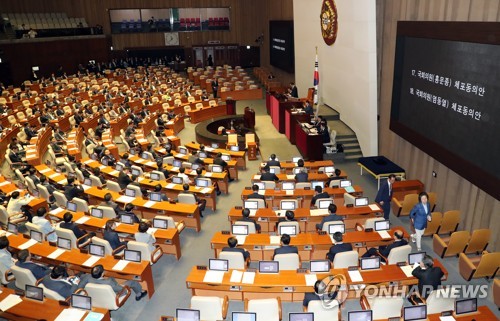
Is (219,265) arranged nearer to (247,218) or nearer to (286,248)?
(286,248)

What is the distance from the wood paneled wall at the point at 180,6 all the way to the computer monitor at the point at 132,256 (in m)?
30.2

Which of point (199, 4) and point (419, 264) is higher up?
point (199, 4)

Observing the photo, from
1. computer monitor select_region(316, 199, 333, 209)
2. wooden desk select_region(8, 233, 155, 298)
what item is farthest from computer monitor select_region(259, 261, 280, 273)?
computer monitor select_region(316, 199, 333, 209)

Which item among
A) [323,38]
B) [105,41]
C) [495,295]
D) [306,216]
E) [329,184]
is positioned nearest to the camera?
[495,295]

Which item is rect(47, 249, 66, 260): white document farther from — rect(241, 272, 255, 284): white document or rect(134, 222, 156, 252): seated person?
rect(241, 272, 255, 284): white document

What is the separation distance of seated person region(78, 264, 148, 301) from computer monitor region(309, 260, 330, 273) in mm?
3908

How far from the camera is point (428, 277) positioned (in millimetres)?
8180

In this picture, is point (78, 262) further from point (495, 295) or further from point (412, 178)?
point (412, 178)

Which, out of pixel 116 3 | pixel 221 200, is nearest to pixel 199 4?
pixel 116 3

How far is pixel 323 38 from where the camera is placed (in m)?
22.5

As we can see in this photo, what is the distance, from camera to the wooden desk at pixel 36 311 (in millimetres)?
7695

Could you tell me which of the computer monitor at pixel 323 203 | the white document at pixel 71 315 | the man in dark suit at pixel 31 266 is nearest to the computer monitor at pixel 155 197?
the man in dark suit at pixel 31 266

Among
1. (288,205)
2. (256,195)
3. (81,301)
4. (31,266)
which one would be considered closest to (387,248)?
(288,205)

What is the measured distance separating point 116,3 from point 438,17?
3430cm
